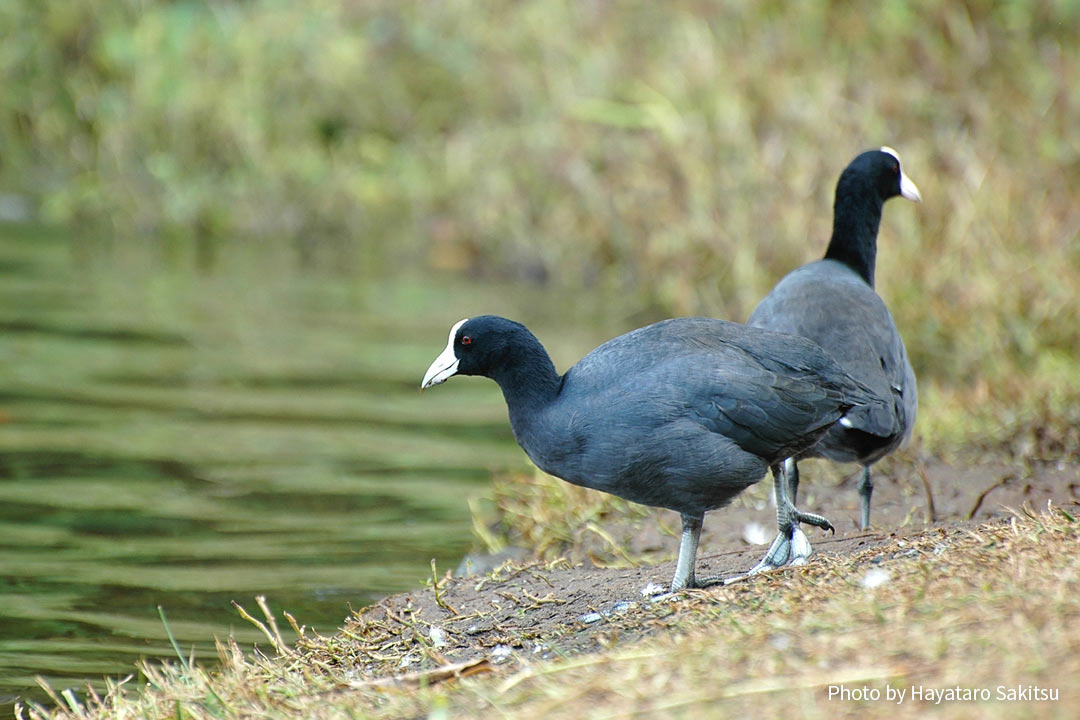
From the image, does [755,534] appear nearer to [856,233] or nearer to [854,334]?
[854,334]

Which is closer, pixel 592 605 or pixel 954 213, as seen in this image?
pixel 592 605

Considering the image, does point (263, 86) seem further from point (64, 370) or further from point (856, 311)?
point (856, 311)

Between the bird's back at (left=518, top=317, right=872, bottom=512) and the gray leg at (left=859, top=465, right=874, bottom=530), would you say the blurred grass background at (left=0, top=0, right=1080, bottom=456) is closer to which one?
the gray leg at (left=859, top=465, right=874, bottom=530)

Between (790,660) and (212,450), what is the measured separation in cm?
477

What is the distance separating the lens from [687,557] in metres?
3.81

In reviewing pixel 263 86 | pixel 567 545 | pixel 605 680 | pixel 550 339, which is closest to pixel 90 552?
pixel 567 545

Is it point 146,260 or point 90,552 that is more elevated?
point 146,260

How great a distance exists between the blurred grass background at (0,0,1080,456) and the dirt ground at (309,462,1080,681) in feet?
1.74

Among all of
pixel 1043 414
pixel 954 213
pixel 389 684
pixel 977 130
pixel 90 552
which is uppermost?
pixel 977 130

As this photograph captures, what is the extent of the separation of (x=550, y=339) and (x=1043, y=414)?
4.37 metres

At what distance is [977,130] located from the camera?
9.35 meters

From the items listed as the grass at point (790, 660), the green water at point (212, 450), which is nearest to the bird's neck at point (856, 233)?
the green water at point (212, 450)

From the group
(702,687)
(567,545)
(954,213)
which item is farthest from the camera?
(954,213)

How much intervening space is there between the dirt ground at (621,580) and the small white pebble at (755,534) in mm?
12
